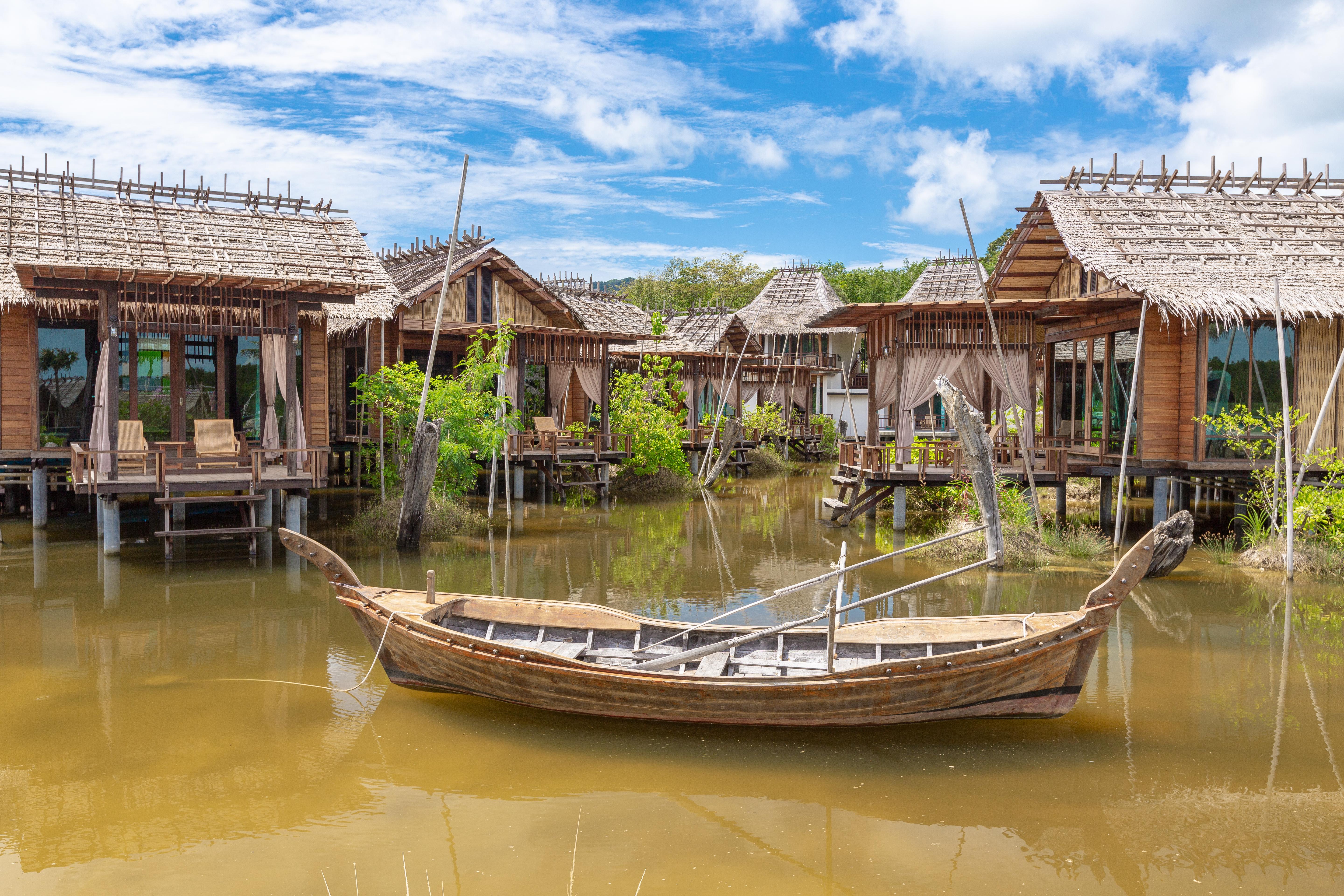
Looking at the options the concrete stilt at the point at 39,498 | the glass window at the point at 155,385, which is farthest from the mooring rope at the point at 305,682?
the concrete stilt at the point at 39,498

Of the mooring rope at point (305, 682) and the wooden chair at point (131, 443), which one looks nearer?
the mooring rope at point (305, 682)

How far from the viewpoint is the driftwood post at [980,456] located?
11672 millimetres

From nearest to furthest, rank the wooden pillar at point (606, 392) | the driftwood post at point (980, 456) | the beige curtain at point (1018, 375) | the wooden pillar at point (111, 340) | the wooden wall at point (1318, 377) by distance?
the driftwood post at point (980, 456)
the wooden pillar at point (111, 340)
the wooden wall at point (1318, 377)
the beige curtain at point (1018, 375)
the wooden pillar at point (606, 392)

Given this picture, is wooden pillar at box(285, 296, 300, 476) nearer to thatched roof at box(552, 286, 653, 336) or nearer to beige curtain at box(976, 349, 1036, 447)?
thatched roof at box(552, 286, 653, 336)

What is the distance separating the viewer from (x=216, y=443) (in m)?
14.9

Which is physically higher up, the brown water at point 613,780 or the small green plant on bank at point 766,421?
the small green plant on bank at point 766,421

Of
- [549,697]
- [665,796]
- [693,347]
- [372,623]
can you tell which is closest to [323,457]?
[372,623]

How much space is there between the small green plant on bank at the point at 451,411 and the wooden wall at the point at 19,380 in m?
5.19

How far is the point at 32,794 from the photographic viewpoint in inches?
248

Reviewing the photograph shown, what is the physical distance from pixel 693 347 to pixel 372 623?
2217 centimetres

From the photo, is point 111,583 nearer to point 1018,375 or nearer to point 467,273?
point 467,273

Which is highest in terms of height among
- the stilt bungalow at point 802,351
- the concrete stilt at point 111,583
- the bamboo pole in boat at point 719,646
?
the stilt bungalow at point 802,351

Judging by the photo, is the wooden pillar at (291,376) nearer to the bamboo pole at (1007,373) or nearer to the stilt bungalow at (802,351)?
the bamboo pole at (1007,373)

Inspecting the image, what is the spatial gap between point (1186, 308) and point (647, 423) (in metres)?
11.0
